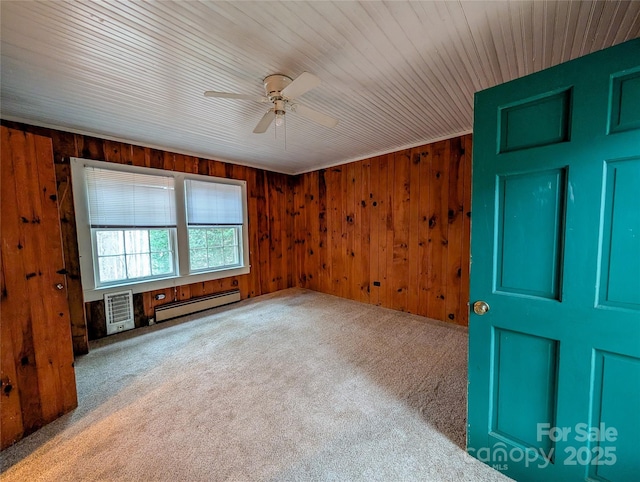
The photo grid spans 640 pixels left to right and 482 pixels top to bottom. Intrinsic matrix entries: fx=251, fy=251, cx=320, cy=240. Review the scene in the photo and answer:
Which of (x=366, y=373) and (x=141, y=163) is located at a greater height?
(x=141, y=163)

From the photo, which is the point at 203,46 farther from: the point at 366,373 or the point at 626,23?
the point at 366,373

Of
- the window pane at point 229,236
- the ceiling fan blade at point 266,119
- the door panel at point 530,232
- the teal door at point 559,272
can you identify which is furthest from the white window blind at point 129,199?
the door panel at point 530,232

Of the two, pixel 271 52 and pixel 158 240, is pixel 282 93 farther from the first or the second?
pixel 158 240

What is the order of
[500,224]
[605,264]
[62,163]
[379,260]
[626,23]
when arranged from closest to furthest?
1. [605,264]
2. [500,224]
3. [626,23]
4. [62,163]
5. [379,260]

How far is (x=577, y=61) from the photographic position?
1.02 m

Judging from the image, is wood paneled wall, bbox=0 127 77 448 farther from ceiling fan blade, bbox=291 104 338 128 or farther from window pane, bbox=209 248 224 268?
window pane, bbox=209 248 224 268

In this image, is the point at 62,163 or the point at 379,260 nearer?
the point at 62,163

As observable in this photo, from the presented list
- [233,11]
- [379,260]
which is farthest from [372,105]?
[379,260]

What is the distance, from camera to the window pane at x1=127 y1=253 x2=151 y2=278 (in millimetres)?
3211

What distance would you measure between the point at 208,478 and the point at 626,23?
3.30 metres

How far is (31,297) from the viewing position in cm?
160

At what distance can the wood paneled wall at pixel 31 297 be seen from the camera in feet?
4.90

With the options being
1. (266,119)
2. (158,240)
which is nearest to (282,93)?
(266,119)

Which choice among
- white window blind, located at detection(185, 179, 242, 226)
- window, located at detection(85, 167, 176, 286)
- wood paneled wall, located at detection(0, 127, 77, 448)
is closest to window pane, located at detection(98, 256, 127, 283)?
window, located at detection(85, 167, 176, 286)
